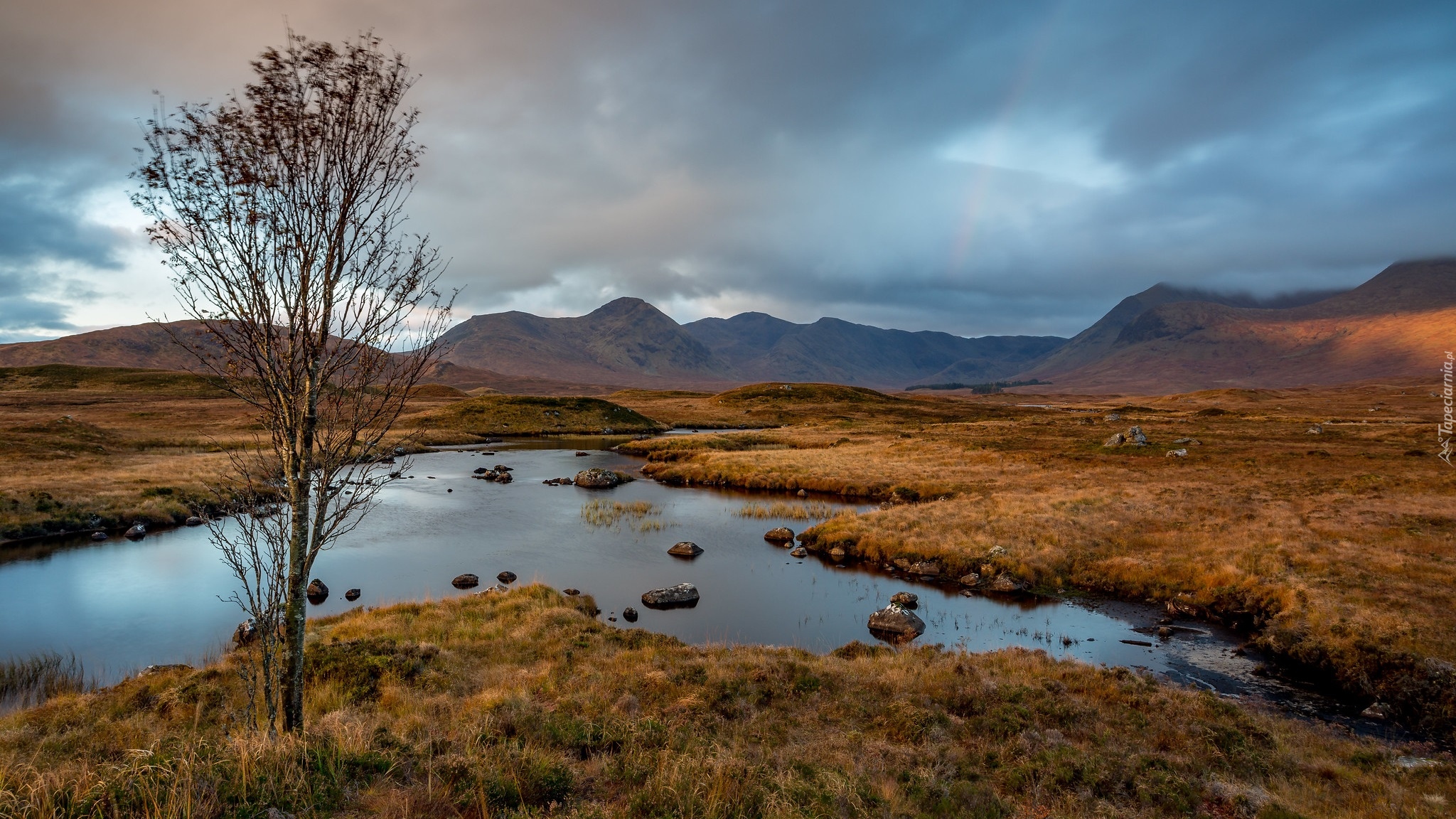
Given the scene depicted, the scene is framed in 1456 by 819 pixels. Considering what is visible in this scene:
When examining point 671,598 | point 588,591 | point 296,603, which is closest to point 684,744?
point 296,603

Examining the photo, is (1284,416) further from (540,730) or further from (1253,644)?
(540,730)

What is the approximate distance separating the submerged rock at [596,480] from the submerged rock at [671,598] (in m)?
25.7

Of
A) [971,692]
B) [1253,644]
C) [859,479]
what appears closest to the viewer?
[971,692]

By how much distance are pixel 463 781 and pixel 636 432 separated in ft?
316

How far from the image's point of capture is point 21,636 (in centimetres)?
1991

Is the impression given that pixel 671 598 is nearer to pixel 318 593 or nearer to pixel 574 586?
pixel 574 586

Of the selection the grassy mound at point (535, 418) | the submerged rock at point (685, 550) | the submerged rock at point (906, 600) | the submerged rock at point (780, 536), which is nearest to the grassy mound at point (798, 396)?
the grassy mound at point (535, 418)

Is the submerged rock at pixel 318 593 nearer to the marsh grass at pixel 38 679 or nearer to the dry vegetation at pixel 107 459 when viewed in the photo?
the dry vegetation at pixel 107 459

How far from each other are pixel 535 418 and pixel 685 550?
8494cm

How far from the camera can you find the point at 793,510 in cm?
4122

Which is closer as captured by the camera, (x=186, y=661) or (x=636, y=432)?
(x=186, y=661)

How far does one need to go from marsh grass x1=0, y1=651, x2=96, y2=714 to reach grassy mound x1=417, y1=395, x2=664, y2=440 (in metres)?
74.4

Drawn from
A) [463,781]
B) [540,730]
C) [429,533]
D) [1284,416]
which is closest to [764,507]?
[429,533]

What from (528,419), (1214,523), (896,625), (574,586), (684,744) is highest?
(528,419)
